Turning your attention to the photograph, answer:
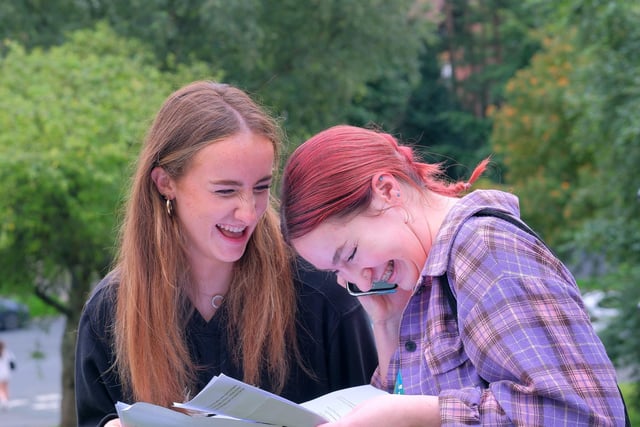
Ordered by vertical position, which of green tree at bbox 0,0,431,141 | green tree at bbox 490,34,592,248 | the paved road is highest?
green tree at bbox 0,0,431,141

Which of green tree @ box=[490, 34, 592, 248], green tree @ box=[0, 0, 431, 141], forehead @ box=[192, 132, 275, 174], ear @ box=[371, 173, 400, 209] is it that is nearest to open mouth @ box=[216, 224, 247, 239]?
forehead @ box=[192, 132, 275, 174]

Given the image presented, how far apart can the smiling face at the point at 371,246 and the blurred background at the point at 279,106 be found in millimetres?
360

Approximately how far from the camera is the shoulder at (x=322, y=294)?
2.45 meters

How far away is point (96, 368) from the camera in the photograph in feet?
7.89

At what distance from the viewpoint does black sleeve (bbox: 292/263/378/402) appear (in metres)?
2.43

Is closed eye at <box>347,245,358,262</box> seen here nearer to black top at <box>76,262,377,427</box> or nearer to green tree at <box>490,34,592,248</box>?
black top at <box>76,262,377,427</box>

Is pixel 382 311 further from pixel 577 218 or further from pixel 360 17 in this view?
pixel 577 218

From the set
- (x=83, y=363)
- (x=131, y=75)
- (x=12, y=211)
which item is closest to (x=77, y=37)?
(x=131, y=75)

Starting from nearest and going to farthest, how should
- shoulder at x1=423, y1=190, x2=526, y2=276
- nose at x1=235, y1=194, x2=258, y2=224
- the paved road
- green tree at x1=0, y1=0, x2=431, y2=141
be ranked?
shoulder at x1=423, y1=190, x2=526, y2=276 → nose at x1=235, y1=194, x2=258, y2=224 → the paved road → green tree at x1=0, y1=0, x2=431, y2=141

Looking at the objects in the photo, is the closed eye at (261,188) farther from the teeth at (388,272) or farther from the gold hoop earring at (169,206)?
the teeth at (388,272)

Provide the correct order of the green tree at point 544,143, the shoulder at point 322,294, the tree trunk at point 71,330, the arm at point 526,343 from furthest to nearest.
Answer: the green tree at point 544,143, the tree trunk at point 71,330, the shoulder at point 322,294, the arm at point 526,343

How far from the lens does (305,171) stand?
1903 mm

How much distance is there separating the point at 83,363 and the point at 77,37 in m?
8.42

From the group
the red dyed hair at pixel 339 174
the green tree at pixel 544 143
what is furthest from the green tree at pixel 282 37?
the red dyed hair at pixel 339 174
